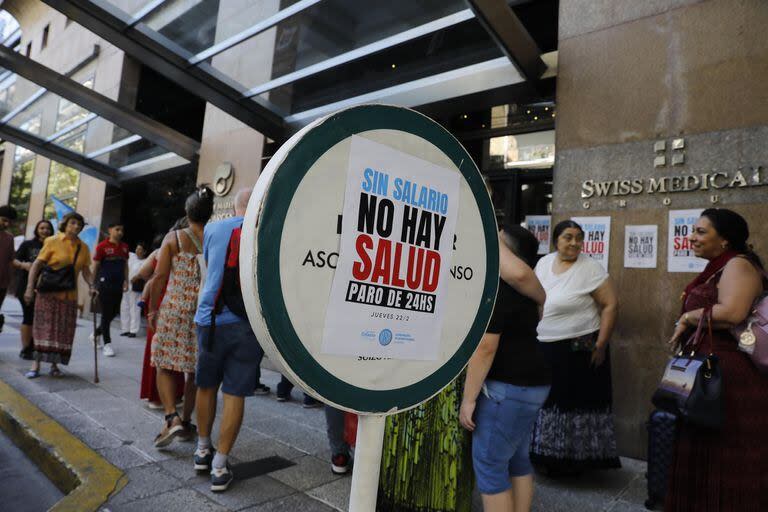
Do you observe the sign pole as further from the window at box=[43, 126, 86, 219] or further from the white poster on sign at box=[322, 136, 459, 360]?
the window at box=[43, 126, 86, 219]

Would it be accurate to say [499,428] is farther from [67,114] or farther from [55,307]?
[67,114]

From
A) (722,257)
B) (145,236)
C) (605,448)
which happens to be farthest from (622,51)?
(145,236)

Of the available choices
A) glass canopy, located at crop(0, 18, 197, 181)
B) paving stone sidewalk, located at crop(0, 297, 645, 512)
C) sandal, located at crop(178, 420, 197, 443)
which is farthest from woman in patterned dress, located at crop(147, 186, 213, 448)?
glass canopy, located at crop(0, 18, 197, 181)

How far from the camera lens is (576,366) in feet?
11.4

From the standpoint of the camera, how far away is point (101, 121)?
9812 millimetres

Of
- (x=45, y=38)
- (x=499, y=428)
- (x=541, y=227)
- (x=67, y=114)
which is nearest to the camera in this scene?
(x=499, y=428)

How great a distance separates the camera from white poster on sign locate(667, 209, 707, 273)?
12.7 feet

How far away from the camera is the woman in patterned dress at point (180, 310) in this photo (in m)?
3.68

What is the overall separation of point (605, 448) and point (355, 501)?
3.10m

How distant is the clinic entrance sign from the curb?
2.49 metres

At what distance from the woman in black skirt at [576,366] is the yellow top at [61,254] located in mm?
4929

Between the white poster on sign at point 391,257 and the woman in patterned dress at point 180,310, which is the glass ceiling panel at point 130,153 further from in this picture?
the white poster on sign at point 391,257

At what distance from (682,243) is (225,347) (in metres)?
3.39

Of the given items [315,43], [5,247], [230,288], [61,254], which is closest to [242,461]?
[230,288]
